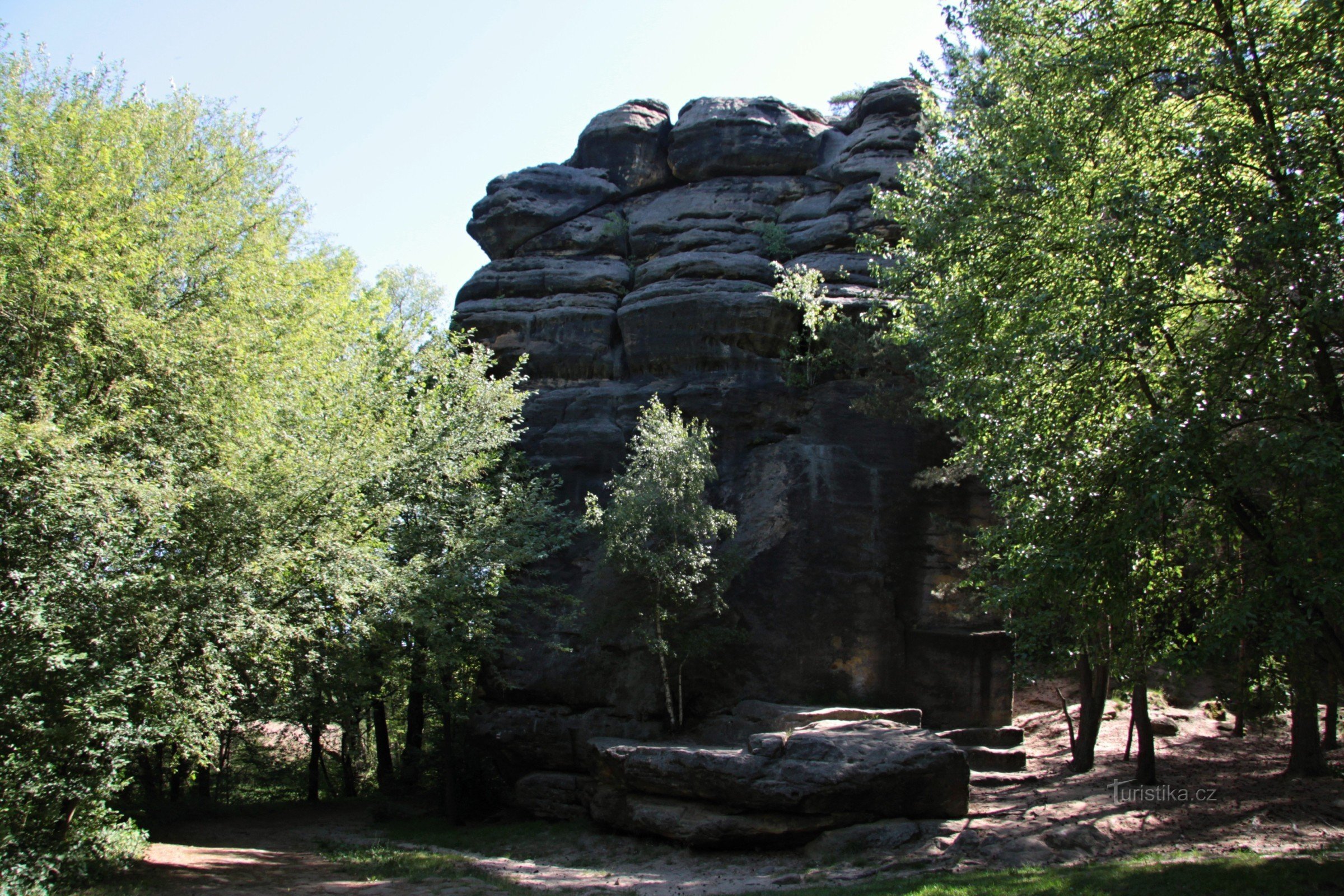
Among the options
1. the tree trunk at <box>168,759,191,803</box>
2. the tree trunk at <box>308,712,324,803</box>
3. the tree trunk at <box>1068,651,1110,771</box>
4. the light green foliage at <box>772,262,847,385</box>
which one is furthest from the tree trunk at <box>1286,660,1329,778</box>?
the tree trunk at <box>168,759,191,803</box>

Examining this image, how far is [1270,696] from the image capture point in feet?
36.5

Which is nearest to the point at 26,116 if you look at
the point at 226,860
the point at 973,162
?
the point at 226,860

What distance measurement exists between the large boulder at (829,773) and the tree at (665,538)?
3.90 meters

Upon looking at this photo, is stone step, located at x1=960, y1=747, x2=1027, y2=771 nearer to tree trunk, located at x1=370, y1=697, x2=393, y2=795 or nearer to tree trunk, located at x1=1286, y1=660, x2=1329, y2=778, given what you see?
tree trunk, located at x1=1286, y1=660, x2=1329, y2=778

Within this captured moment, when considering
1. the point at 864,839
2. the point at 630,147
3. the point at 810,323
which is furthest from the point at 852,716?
the point at 630,147

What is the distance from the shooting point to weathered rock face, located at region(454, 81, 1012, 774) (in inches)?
881

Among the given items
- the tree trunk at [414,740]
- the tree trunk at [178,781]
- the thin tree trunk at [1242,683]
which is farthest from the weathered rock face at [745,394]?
the tree trunk at [178,781]

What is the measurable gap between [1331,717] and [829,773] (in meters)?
10.7

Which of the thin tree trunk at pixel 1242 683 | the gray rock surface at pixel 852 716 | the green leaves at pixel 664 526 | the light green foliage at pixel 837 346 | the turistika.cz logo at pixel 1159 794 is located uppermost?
the light green foliage at pixel 837 346

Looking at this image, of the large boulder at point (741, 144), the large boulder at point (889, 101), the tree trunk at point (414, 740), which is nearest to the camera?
the tree trunk at point (414, 740)

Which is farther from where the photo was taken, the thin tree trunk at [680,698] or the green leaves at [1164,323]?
the thin tree trunk at [680,698]

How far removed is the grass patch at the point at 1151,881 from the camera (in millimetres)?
9273

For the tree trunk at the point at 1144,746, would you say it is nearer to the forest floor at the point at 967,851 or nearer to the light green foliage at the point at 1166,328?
the forest floor at the point at 967,851

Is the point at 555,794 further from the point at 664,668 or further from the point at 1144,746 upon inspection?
the point at 1144,746
